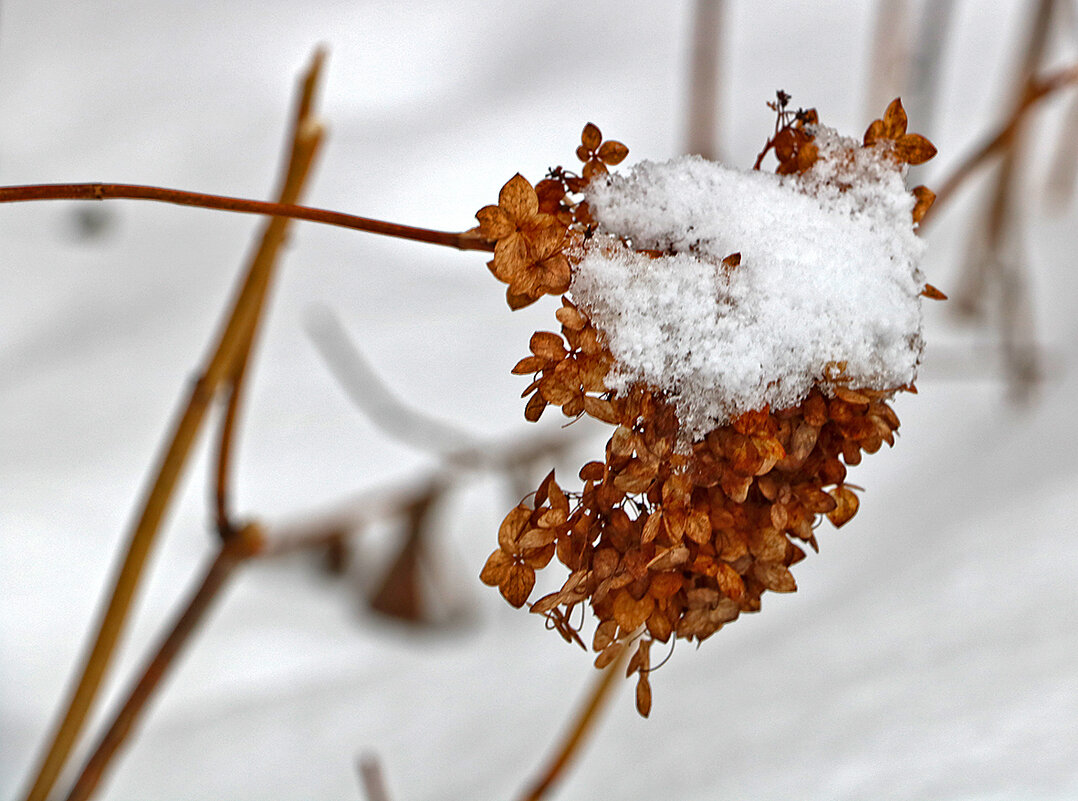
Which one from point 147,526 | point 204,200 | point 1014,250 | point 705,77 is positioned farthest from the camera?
point 705,77

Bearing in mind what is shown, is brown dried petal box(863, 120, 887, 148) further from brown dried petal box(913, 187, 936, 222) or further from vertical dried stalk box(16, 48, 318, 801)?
vertical dried stalk box(16, 48, 318, 801)

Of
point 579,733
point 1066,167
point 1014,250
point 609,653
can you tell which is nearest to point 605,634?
point 609,653

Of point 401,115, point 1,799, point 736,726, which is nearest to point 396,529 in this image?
point 1,799

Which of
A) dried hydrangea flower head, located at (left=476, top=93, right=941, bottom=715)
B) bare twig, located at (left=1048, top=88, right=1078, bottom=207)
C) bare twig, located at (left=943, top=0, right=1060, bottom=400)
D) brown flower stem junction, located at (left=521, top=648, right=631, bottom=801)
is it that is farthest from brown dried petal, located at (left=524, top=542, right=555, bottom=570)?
bare twig, located at (left=1048, top=88, right=1078, bottom=207)

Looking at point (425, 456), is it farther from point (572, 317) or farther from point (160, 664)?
point (572, 317)

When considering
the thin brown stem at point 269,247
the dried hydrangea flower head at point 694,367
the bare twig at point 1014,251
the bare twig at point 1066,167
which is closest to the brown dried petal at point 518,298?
the dried hydrangea flower head at point 694,367

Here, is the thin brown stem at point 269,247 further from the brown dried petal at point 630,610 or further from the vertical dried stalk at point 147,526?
the brown dried petal at point 630,610

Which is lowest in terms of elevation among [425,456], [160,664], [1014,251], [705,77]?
[160,664]

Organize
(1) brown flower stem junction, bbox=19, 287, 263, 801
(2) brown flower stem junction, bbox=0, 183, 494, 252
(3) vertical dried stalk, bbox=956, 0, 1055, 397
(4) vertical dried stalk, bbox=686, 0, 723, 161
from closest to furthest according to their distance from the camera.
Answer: (2) brown flower stem junction, bbox=0, 183, 494, 252 → (1) brown flower stem junction, bbox=19, 287, 263, 801 → (3) vertical dried stalk, bbox=956, 0, 1055, 397 → (4) vertical dried stalk, bbox=686, 0, 723, 161
